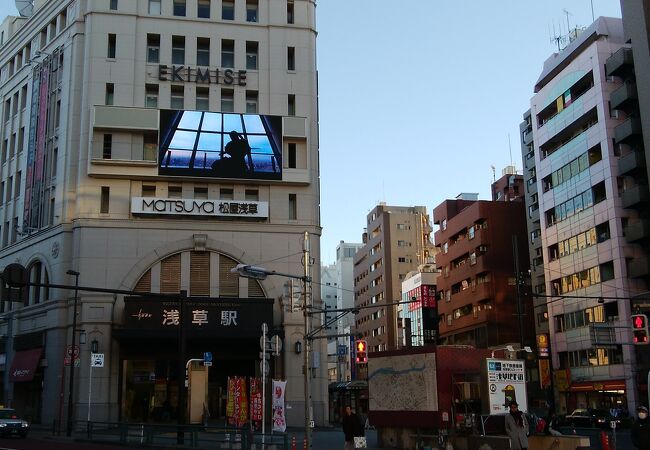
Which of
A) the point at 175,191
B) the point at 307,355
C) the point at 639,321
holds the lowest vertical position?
the point at 307,355

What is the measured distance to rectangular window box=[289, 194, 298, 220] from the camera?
51.8 m

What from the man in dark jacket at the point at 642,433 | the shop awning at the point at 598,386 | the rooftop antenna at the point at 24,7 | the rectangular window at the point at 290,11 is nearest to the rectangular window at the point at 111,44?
the rectangular window at the point at 290,11

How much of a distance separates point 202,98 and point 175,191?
7.26 m

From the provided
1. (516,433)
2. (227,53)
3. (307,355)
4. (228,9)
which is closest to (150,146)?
(227,53)

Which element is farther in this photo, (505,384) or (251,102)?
(251,102)

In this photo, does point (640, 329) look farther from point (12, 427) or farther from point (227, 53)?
point (227, 53)

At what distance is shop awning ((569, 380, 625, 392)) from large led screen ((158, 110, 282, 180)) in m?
35.5

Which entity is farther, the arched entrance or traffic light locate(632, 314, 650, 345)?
the arched entrance

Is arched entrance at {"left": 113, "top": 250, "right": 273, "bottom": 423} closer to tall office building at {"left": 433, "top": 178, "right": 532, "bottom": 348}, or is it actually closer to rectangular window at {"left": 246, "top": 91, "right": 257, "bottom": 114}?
rectangular window at {"left": 246, "top": 91, "right": 257, "bottom": 114}

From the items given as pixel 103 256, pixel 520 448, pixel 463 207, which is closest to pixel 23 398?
pixel 103 256

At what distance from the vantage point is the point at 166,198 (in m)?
50.0

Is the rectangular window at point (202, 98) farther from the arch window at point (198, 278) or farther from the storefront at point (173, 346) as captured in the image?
the storefront at point (173, 346)

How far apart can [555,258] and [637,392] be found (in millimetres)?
18280

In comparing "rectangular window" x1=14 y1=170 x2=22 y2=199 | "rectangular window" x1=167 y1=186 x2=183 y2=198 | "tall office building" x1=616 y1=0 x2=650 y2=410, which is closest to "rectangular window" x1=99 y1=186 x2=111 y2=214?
"rectangular window" x1=167 y1=186 x2=183 y2=198
